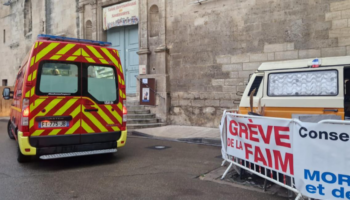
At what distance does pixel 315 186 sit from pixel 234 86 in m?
7.08

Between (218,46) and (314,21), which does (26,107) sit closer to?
(218,46)

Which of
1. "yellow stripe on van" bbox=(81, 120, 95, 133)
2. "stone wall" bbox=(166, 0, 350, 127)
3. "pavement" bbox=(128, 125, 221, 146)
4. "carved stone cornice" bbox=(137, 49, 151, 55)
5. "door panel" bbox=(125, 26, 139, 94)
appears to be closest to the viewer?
"yellow stripe on van" bbox=(81, 120, 95, 133)

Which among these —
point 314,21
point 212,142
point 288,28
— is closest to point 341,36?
point 314,21

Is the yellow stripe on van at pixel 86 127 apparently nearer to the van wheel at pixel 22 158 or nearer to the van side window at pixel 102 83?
the van side window at pixel 102 83

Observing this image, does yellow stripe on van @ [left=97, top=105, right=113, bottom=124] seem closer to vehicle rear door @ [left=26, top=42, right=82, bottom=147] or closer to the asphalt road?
vehicle rear door @ [left=26, top=42, right=82, bottom=147]

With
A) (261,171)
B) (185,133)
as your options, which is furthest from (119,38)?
(261,171)

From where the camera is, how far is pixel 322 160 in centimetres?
332

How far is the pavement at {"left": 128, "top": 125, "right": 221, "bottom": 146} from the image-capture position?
875 centimetres

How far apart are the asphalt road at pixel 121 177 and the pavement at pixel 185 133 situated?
4.20ft

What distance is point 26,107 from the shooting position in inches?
210

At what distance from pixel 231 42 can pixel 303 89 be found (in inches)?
194

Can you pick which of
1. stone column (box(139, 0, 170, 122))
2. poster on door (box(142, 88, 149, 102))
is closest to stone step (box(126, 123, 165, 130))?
stone column (box(139, 0, 170, 122))

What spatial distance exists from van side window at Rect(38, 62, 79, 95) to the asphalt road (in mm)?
1566

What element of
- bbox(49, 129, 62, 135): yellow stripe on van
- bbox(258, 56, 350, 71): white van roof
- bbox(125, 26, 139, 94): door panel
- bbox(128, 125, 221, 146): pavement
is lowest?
bbox(128, 125, 221, 146): pavement
